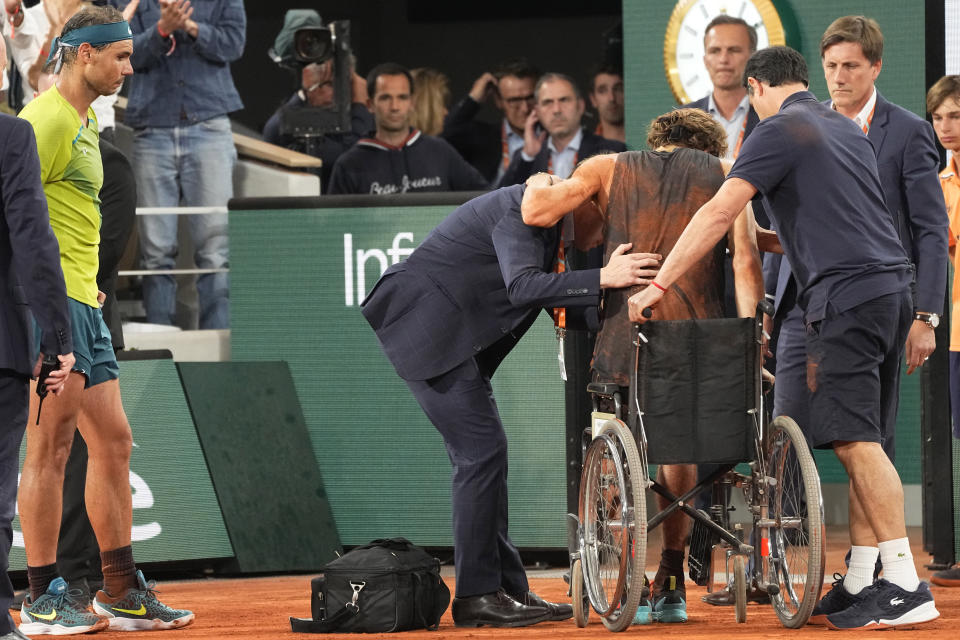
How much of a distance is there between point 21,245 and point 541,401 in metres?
3.21

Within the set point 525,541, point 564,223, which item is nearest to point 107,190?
point 564,223

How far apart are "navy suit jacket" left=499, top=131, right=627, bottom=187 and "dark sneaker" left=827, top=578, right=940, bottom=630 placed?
4479 mm

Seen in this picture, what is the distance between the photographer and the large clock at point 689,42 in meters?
8.27

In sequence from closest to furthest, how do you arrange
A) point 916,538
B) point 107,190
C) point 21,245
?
point 21,245 < point 107,190 < point 916,538

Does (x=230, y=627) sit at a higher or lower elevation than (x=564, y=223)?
lower

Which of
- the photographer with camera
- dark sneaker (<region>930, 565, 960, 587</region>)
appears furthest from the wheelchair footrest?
the photographer with camera

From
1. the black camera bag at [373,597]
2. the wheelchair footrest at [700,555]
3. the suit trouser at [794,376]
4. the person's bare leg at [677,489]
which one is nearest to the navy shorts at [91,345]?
the black camera bag at [373,597]

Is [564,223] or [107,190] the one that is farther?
[107,190]

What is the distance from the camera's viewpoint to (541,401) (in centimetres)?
747

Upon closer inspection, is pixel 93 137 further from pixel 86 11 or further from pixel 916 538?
pixel 916 538

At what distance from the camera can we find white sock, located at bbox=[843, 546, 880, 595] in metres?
5.14

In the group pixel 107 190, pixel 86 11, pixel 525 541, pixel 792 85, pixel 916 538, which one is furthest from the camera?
pixel 916 538

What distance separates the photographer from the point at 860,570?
5168 mm

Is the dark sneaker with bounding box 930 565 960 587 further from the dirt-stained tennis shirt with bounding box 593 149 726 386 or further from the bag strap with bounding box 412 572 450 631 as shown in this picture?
the bag strap with bounding box 412 572 450 631
